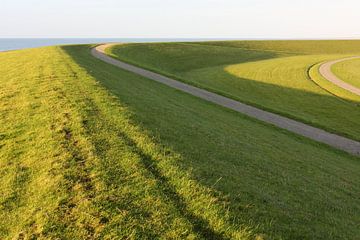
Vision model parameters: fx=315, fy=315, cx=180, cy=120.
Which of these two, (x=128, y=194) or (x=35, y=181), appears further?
(x=35, y=181)

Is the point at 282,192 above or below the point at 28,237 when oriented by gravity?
below

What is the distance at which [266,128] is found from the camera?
2062 centimetres

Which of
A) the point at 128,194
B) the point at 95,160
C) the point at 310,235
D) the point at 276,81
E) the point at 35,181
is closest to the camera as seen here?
the point at 310,235

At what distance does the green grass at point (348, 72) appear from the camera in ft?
139

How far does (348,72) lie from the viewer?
49.3 metres

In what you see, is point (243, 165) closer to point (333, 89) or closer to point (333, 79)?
point (333, 89)

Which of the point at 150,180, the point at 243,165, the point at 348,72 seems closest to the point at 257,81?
the point at 348,72

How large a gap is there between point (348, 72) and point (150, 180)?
50.3m

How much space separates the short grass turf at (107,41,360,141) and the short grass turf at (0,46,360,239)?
13.0 m

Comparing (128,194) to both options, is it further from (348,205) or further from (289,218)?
(348,205)

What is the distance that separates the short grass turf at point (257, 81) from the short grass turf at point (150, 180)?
13.0m

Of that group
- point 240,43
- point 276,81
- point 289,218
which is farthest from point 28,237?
point 240,43

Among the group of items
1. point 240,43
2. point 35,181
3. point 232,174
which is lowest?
point 240,43

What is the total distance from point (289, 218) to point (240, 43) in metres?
99.1
